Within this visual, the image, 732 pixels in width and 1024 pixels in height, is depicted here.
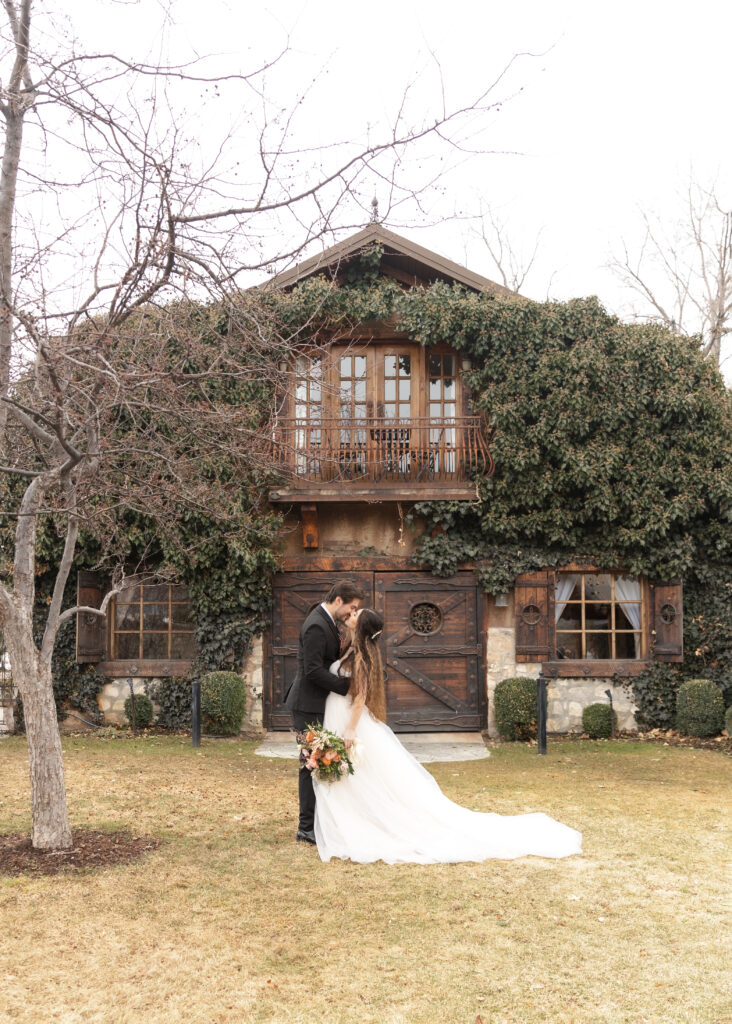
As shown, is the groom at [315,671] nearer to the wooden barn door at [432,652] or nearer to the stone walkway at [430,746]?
the stone walkway at [430,746]

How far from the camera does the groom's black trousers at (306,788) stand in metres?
6.22

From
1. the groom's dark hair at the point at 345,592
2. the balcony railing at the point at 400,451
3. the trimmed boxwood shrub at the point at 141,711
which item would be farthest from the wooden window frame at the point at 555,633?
the groom's dark hair at the point at 345,592

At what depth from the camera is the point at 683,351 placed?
1208cm

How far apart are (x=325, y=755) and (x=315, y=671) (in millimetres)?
549

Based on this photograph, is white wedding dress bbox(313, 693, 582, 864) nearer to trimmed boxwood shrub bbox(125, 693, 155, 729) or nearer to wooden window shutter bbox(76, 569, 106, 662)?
trimmed boxwood shrub bbox(125, 693, 155, 729)

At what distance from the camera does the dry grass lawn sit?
12.2 feet

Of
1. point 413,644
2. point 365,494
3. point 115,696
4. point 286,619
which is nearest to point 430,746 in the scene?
point 413,644

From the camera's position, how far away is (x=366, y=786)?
6.18 m

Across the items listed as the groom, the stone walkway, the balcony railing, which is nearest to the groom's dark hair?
the groom

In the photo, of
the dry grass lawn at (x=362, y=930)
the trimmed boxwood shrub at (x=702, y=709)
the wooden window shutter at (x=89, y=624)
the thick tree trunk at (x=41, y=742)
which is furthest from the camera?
the wooden window shutter at (x=89, y=624)

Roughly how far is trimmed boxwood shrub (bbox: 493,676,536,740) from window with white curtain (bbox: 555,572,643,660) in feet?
3.09

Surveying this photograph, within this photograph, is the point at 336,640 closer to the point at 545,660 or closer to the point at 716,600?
the point at 545,660

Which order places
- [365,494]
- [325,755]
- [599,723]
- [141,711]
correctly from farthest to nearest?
1. [141,711]
2. [599,723]
3. [365,494]
4. [325,755]

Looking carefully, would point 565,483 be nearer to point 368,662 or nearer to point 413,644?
point 413,644
